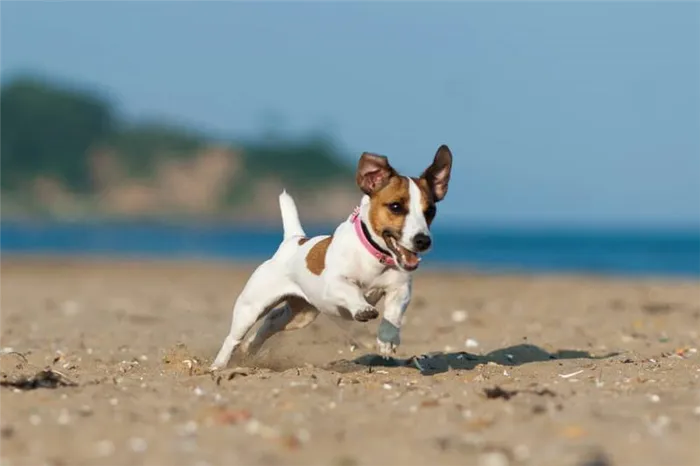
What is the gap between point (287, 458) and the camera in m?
5.24

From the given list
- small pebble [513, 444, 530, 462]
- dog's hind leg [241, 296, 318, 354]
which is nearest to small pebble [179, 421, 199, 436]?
small pebble [513, 444, 530, 462]

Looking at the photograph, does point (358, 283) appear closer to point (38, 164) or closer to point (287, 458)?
point (287, 458)

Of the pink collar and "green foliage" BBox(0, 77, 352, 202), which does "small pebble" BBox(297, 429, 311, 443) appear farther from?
"green foliage" BBox(0, 77, 352, 202)

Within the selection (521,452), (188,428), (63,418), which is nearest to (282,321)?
(63,418)

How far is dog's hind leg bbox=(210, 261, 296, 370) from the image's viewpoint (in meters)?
8.77

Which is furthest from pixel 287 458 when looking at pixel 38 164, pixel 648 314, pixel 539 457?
pixel 38 164

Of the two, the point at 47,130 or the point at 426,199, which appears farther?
the point at 47,130

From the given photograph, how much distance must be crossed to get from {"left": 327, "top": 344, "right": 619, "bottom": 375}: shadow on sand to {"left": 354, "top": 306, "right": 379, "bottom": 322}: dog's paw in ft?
2.32

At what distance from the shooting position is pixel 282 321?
30.3 ft

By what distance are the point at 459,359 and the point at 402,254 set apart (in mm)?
1909

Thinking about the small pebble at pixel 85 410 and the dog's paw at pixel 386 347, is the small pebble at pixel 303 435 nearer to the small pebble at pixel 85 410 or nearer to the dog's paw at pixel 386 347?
the small pebble at pixel 85 410

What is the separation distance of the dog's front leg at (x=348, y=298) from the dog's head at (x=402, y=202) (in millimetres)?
370

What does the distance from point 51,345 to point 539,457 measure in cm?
659

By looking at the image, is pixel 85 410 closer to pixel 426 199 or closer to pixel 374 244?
pixel 374 244
